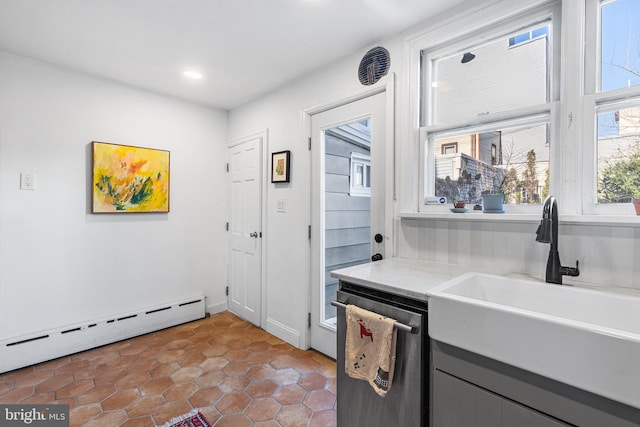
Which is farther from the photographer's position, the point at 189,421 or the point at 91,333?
the point at 91,333

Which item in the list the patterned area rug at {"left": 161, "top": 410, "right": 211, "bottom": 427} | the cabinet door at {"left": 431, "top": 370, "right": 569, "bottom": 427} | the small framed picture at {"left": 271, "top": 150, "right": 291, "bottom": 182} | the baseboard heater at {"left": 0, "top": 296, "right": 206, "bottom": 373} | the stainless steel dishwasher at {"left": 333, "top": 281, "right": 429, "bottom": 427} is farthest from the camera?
the small framed picture at {"left": 271, "top": 150, "right": 291, "bottom": 182}

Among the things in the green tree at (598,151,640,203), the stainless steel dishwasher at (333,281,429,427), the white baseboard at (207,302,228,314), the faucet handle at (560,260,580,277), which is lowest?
the white baseboard at (207,302,228,314)

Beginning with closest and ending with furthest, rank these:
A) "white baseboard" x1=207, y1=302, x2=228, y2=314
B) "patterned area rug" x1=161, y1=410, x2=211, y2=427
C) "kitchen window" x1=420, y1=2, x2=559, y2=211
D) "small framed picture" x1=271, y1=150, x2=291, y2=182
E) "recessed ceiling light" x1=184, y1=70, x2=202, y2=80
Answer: "kitchen window" x1=420, y1=2, x2=559, y2=211 < "patterned area rug" x1=161, y1=410, x2=211, y2=427 < "recessed ceiling light" x1=184, y1=70, x2=202, y2=80 < "small framed picture" x1=271, y1=150, x2=291, y2=182 < "white baseboard" x1=207, y1=302, x2=228, y2=314

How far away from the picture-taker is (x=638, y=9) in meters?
1.31

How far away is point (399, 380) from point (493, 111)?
1475 mm

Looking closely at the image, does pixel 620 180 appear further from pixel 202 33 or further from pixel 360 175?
pixel 202 33

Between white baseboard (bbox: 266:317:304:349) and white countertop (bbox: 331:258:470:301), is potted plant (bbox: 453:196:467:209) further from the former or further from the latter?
white baseboard (bbox: 266:317:304:349)

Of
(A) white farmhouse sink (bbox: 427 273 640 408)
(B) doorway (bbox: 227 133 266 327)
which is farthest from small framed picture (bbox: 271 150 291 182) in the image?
(A) white farmhouse sink (bbox: 427 273 640 408)

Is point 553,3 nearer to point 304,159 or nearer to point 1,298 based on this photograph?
point 304,159

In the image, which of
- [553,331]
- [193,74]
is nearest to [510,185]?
[553,331]

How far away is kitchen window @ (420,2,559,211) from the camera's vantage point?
1512 millimetres

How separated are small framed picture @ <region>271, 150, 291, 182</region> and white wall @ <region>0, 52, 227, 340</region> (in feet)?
3.22

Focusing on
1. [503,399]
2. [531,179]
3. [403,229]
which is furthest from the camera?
[403,229]

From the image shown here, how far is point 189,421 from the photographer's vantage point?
5.61 ft
